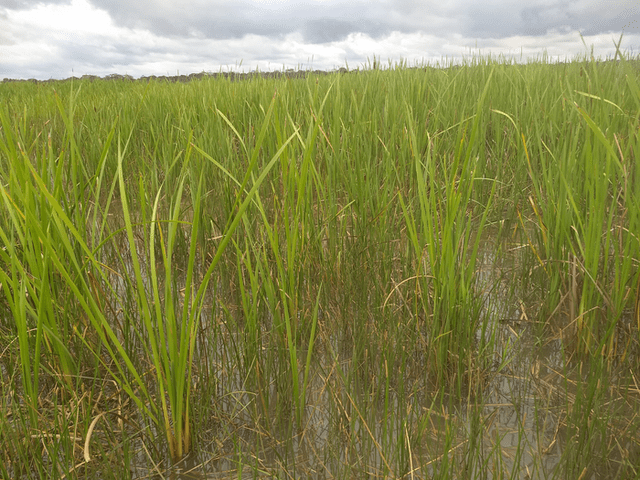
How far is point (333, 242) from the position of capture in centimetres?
143

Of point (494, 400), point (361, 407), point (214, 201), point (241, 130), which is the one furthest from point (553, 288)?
point (241, 130)

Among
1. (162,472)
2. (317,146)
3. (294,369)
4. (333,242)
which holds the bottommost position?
(162,472)

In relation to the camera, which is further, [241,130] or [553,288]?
[241,130]

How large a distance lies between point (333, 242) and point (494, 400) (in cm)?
69

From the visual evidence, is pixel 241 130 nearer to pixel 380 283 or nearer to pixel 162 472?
pixel 380 283

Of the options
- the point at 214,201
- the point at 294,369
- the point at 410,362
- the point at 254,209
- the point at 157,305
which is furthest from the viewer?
the point at 214,201

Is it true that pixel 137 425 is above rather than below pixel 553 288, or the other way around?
below

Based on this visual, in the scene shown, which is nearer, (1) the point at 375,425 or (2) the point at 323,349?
(1) the point at 375,425

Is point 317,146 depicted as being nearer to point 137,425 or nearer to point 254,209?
point 254,209

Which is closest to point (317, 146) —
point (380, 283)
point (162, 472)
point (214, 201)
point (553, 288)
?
point (214, 201)

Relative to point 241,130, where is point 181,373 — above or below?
below

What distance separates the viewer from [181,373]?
823 mm

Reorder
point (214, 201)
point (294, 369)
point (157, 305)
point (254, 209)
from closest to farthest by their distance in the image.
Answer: point (157, 305) → point (294, 369) → point (254, 209) → point (214, 201)

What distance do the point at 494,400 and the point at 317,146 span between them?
4.75 ft
